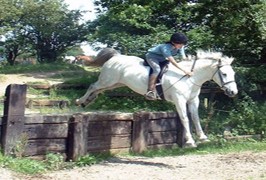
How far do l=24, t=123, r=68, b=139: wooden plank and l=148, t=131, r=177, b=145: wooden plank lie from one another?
1961mm

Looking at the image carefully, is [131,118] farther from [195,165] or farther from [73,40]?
[73,40]

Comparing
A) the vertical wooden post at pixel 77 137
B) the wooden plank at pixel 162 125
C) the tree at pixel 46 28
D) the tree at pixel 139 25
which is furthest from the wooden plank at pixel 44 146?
the tree at pixel 46 28

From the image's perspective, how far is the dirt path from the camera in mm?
6438

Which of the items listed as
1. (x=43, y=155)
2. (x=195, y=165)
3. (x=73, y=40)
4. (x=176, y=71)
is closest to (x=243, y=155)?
(x=195, y=165)

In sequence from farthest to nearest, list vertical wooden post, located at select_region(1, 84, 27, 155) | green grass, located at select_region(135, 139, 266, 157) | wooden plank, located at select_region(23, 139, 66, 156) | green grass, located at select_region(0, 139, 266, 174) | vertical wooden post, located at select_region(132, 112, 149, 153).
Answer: green grass, located at select_region(135, 139, 266, 157), vertical wooden post, located at select_region(132, 112, 149, 153), wooden plank, located at select_region(23, 139, 66, 156), vertical wooden post, located at select_region(1, 84, 27, 155), green grass, located at select_region(0, 139, 266, 174)

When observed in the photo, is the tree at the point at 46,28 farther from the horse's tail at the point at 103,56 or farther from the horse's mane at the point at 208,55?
the horse's mane at the point at 208,55

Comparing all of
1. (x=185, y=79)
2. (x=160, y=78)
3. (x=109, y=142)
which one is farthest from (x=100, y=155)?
(x=185, y=79)

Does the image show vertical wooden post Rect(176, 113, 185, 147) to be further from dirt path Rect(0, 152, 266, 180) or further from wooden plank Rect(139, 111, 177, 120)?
dirt path Rect(0, 152, 266, 180)

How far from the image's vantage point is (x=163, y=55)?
755 centimetres

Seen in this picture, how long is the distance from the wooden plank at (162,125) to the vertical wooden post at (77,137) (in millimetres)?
1639

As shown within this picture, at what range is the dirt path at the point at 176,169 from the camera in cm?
644

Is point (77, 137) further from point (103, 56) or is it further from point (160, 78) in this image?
point (103, 56)

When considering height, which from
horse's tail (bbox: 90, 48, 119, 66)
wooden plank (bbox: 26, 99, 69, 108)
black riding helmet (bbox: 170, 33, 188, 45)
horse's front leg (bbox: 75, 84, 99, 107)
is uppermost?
black riding helmet (bbox: 170, 33, 188, 45)

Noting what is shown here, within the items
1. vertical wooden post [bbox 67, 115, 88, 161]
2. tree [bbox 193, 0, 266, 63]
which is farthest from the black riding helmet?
tree [bbox 193, 0, 266, 63]
